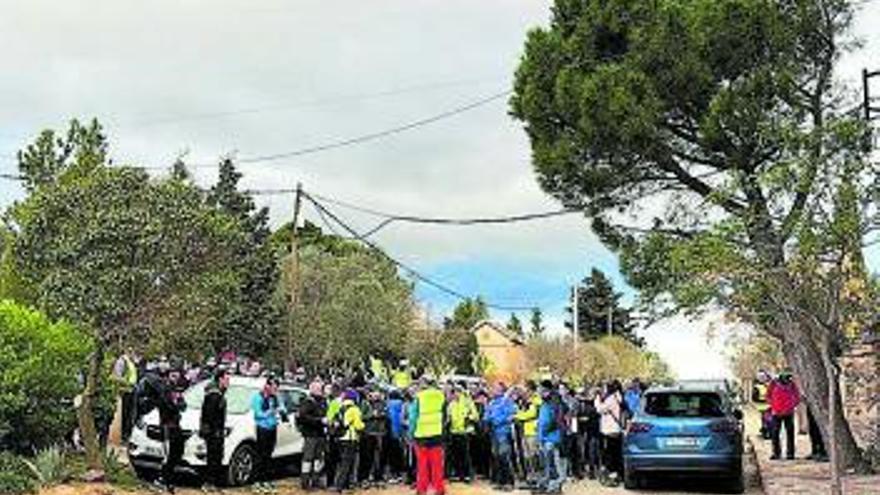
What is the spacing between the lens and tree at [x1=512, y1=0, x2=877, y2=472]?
557 inches

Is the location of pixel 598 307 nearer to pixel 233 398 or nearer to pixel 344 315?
pixel 344 315

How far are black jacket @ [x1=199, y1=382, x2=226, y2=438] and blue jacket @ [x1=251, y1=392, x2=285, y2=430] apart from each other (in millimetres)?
1217

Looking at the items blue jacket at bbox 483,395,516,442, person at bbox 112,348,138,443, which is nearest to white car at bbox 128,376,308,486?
person at bbox 112,348,138,443

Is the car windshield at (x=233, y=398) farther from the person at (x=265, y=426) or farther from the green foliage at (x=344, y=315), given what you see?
the green foliage at (x=344, y=315)

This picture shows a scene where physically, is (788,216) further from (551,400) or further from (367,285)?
(367,285)

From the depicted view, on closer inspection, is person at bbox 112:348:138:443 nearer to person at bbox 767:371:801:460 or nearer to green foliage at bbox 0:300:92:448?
green foliage at bbox 0:300:92:448

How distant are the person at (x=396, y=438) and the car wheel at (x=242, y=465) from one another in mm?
2472

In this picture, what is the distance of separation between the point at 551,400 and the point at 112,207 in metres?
7.26

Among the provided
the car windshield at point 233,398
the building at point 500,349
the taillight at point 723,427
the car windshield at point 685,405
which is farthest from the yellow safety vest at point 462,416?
the building at point 500,349

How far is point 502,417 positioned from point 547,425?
1113 millimetres

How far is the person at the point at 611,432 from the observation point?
20.6 m

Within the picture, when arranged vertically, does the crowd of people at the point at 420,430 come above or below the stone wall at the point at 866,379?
below

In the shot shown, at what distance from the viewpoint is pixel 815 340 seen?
14.9m

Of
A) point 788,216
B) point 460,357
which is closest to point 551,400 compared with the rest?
point 788,216
